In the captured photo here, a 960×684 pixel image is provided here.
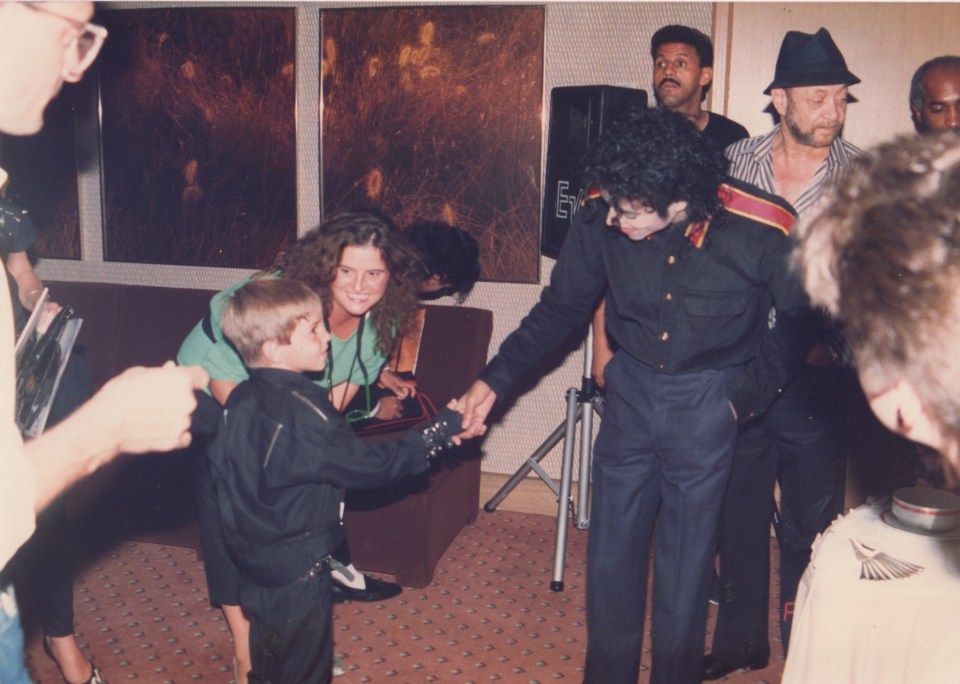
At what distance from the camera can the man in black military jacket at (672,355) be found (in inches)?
86.5

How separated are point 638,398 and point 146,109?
3.06m

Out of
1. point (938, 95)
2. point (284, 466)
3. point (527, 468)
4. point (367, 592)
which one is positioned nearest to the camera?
point (284, 466)

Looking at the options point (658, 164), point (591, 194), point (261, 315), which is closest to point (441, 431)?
point (261, 315)

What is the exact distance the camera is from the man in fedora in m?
2.67

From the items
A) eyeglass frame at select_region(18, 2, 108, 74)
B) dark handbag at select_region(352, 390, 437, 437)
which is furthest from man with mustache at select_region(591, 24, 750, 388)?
eyeglass frame at select_region(18, 2, 108, 74)

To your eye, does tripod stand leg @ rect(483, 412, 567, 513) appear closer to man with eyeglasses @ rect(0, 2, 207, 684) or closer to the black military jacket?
the black military jacket

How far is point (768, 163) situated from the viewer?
109 inches

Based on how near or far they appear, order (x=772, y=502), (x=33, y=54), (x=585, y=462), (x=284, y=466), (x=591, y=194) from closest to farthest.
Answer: (x=33, y=54)
(x=284, y=466)
(x=591, y=194)
(x=772, y=502)
(x=585, y=462)

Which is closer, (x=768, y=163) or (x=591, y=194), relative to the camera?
(x=591, y=194)

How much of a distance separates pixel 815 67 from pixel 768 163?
0.34 meters

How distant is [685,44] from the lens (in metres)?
3.37

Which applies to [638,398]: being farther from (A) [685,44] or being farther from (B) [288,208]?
(B) [288,208]

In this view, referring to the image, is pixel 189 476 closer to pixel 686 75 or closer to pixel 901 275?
pixel 686 75

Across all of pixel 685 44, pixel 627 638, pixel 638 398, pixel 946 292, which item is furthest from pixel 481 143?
pixel 946 292
